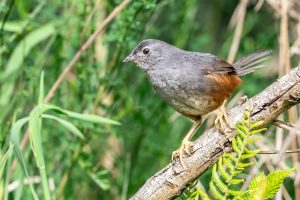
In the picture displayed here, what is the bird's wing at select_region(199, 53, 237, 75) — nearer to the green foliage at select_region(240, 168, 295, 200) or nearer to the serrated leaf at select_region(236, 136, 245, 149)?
the serrated leaf at select_region(236, 136, 245, 149)

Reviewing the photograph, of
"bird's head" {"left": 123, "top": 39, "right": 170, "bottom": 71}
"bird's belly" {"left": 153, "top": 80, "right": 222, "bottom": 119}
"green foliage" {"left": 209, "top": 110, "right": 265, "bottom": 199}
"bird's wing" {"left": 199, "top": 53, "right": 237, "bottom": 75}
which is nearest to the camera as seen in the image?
"green foliage" {"left": 209, "top": 110, "right": 265, "bottom": 199}

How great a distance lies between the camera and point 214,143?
2.50 meters

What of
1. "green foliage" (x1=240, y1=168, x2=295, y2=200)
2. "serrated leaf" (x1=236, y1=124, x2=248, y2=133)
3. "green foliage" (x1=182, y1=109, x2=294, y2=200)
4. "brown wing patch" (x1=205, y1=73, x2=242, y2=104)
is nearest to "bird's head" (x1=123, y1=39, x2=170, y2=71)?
"brown wing patch" (x1=205, y1=73, x2=242, y2=104)

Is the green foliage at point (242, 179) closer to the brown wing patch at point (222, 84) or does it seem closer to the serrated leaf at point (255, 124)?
the serrated leaf at point (255, 124)

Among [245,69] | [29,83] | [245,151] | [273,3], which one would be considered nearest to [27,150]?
[29,83]

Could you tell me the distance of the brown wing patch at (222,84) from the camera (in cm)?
337

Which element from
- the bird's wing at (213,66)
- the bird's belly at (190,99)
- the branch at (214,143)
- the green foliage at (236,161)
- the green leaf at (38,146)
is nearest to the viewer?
the green foliage at (236,161)

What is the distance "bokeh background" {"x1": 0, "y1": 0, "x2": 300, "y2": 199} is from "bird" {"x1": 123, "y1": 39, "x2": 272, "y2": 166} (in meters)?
0.21

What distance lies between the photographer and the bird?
3324mm

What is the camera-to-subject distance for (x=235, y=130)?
2.46m

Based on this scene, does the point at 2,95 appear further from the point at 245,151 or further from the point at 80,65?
the point at 245,151

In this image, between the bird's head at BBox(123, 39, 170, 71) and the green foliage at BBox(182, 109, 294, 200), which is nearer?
the green foliage at BBox(182, 109, 294, 200)

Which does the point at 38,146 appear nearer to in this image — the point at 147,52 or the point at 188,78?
the point at 188,78

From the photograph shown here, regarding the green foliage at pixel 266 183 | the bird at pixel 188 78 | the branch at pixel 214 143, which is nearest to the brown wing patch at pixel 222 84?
the bird at pixel 188 78
